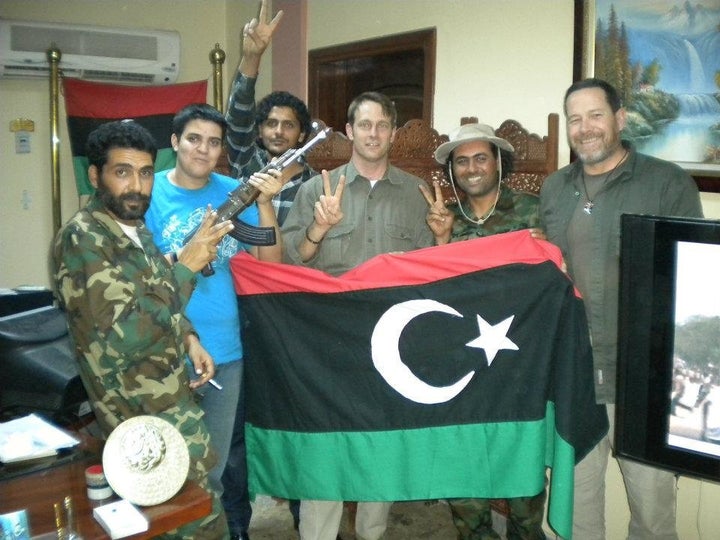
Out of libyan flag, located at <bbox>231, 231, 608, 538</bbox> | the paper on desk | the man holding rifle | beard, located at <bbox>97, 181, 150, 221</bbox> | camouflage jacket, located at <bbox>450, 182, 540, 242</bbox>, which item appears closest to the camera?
the paper on desk

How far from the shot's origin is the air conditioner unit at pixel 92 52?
4.20 m

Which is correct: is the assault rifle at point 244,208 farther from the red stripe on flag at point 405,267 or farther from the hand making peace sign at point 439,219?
the hand making peace sign at point 439,219

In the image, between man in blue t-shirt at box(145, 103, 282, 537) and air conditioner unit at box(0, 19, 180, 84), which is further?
air conditioner unit at box(0, 19, 180, 84)

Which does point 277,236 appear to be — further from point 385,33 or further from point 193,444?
point 385,33

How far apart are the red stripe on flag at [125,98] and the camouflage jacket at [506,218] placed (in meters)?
2.76

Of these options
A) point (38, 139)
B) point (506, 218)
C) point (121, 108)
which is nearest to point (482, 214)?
point (506, 218)

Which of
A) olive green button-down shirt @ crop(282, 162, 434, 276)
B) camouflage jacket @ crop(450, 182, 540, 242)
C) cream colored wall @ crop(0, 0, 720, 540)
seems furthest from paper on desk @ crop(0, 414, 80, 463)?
cream colored wall @ crop(0, 0, 720, 540)

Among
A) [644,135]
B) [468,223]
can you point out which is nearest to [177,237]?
[468,223]

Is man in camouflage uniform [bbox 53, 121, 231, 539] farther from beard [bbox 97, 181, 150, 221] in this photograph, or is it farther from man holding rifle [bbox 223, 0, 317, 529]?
man holding rifle [bbox 223, 0, 317, 529]

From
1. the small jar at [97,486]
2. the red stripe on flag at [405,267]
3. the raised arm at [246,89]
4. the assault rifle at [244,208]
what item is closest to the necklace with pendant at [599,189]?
the red stripe on flag at [405,267]

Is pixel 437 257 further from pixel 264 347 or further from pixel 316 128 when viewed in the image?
pixel 316 128

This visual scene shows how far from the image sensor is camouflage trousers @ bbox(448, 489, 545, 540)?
2193 mm

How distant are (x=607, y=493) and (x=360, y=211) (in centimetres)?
133

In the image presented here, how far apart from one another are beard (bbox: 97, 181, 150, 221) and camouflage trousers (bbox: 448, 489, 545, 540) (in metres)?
1.32
